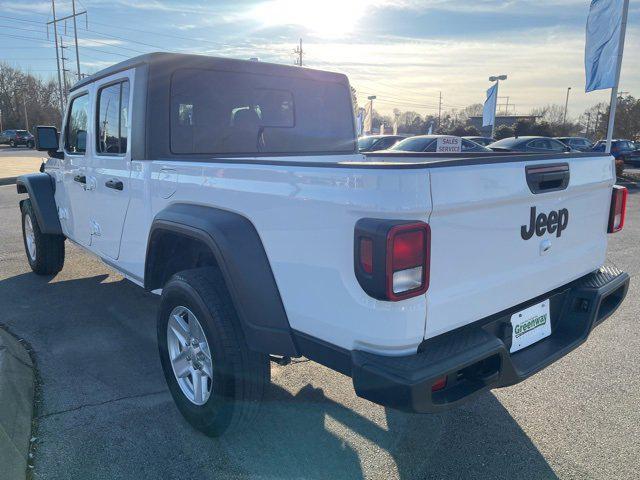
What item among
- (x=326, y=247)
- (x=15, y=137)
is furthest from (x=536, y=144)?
(x=15, y=137)

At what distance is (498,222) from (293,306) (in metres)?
0.95

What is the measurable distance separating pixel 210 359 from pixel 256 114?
1902 millimetres

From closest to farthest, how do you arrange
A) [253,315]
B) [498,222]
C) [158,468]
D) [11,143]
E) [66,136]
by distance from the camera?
1. [498,222]
2. [253,315]
3. [158,468]
4. [66,136]
5. [11,143]

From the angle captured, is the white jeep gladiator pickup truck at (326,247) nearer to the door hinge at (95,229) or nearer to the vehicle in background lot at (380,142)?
the door hinge at (95,229)

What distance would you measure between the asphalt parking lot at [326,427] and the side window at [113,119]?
1.54 metres

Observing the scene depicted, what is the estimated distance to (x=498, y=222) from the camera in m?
2.15

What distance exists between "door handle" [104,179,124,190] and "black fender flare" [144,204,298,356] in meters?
1.29

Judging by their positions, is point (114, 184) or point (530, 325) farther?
point (114, 184)

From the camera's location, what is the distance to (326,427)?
284 cm

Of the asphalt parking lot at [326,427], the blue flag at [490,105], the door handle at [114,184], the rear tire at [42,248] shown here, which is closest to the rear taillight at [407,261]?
the asphalt parking lot at [326,427]

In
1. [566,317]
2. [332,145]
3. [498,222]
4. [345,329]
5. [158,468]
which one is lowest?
[158,468]

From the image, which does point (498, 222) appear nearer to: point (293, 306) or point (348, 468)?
point (293, 306)

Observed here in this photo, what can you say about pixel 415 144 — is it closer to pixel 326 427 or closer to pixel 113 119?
pixel 113 119

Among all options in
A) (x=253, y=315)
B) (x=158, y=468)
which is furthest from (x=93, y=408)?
(x=253, y=315)
